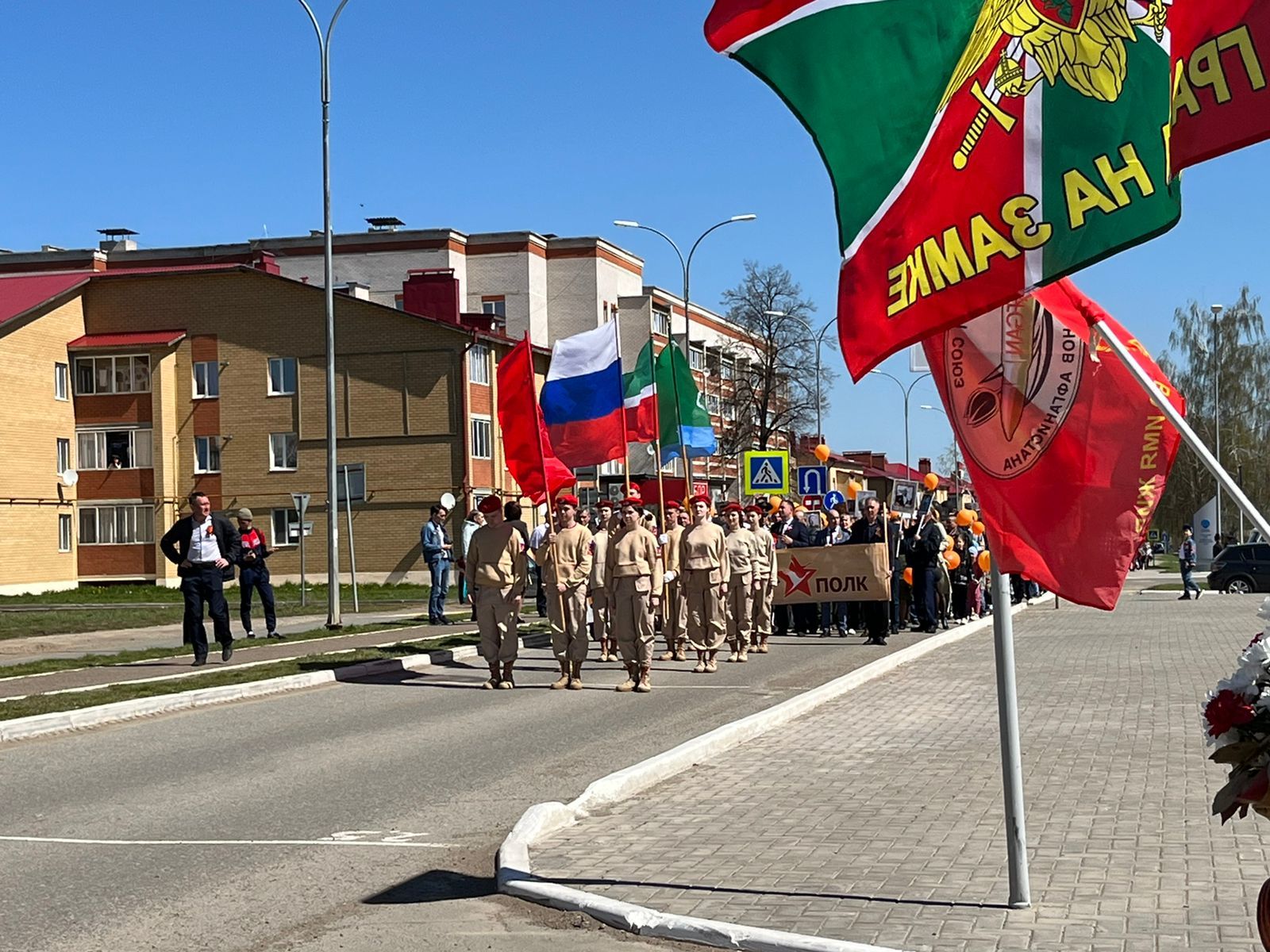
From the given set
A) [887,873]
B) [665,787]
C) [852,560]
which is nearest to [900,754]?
[665,787]

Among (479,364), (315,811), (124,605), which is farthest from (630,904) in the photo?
(479,364)

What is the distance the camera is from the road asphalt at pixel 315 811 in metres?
6.86

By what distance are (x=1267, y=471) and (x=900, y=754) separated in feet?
272

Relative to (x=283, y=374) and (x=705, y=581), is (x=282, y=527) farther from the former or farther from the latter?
(x=705, y=581)

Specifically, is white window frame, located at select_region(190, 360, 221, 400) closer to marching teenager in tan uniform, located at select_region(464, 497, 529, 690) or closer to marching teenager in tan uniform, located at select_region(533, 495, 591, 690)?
marching teenager in tan uniform, located at select_region(464, 497, 529, 690)

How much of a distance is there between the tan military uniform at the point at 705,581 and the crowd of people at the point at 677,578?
0.7 inches

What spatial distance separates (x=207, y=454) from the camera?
6116 centimetres

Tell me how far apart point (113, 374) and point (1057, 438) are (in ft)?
190

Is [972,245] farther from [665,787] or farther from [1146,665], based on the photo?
[1146,665]

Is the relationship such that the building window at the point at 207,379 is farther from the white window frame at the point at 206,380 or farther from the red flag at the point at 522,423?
the red flag at the point at 522,423

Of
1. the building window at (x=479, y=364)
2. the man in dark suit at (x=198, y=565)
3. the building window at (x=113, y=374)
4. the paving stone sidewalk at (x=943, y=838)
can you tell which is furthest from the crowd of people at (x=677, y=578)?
the building window at (x=113, y=374)

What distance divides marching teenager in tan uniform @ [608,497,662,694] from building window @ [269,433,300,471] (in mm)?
43728

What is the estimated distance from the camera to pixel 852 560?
25922 mm

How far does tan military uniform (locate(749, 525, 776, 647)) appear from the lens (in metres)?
22.8
